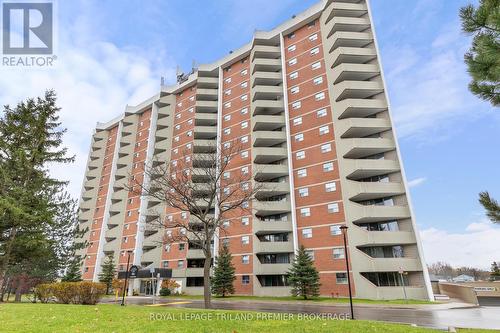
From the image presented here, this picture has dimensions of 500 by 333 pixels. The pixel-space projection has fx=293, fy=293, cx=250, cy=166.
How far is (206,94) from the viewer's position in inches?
2336

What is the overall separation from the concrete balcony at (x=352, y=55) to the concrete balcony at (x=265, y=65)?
37.1 feet

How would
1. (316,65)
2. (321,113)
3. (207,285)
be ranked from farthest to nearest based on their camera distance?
(316,65) → (321,113) → (207,285)

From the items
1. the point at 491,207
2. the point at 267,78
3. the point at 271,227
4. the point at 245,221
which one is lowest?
the point at 491,207

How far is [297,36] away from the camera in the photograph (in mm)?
51688

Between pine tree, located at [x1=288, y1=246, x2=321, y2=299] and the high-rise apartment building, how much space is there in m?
2.46

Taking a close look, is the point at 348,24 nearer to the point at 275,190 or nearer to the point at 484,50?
the point at 275,190

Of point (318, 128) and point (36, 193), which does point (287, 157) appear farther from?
point (36, 193)

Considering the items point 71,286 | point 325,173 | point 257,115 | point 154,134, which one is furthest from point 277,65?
point 71,286

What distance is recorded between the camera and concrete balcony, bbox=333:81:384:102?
4056 centimetres

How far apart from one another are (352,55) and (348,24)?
607 cm

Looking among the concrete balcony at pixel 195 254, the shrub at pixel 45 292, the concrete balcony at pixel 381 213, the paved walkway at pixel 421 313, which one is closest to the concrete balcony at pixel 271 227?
the concrete balcony at pixel 381 213

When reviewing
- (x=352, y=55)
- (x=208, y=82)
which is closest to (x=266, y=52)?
(x=208, y=82)

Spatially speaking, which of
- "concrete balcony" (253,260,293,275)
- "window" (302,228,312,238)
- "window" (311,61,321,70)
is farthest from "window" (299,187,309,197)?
"window" (311,61,321,70)

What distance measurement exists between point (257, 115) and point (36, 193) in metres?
32.3
